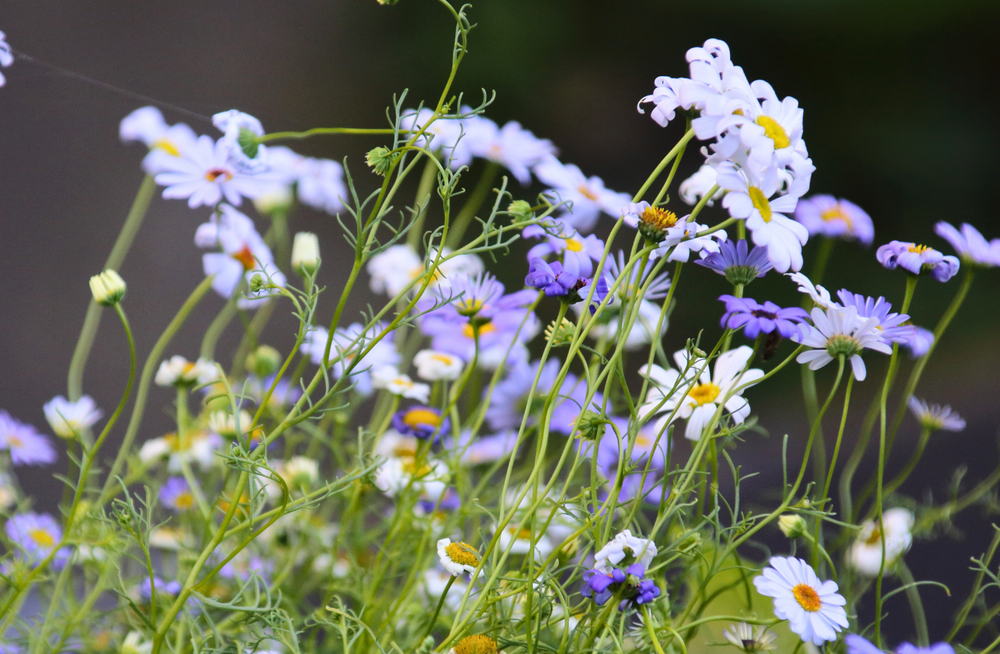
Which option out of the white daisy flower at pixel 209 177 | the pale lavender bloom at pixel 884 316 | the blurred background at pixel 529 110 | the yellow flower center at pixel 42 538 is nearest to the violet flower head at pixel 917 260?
the pale lavender bloom at pixel 884 316

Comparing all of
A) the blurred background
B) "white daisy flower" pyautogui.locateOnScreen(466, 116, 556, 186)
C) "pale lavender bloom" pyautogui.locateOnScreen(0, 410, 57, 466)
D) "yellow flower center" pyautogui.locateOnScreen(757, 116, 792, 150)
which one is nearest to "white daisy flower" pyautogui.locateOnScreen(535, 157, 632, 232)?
"white daisy flower" pyautogui.locateOnScreen(466, 116, 556, 186)

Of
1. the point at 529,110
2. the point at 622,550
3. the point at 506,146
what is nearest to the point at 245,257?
the point at 506,146

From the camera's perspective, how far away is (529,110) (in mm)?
1726

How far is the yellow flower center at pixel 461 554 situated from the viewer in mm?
253

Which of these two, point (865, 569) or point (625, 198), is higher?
point (625, 198)

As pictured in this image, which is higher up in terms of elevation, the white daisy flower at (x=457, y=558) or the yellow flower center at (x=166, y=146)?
the yellow flower center at (x=166, y=146)

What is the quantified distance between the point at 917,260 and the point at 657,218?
11 cm

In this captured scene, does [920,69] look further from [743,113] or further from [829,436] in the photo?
[743,113]

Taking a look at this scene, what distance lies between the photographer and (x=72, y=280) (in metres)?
1.29

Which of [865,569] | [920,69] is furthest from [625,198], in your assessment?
[920,69]

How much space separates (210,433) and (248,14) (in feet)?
5.11

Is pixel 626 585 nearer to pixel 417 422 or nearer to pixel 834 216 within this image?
pixel 417 422

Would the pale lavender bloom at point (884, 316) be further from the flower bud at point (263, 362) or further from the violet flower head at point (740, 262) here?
the flower bud at point (263, 362)

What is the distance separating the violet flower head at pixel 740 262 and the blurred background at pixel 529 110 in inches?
37.8
